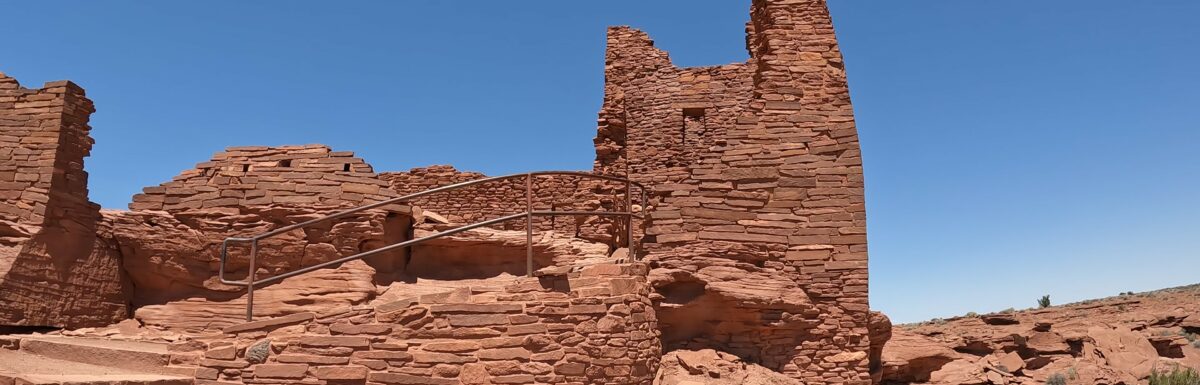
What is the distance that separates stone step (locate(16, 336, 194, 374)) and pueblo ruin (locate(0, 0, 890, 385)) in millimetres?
18

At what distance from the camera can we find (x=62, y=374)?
706 cm

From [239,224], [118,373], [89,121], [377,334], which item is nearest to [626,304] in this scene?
[377,334]

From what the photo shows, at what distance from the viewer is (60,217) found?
10.4 metres

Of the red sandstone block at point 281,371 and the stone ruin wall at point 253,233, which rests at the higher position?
the stone ruin wall at point 253,233

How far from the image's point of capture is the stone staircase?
22.9ft

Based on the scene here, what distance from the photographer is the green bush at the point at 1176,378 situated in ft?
35.4

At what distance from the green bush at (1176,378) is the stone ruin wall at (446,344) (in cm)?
729

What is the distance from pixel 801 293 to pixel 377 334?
431 cm

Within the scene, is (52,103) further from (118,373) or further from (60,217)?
(118,373)

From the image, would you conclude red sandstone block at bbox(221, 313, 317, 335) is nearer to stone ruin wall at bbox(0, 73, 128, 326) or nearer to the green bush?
stone ruin wall at bbox(0, 73, 128, 326)

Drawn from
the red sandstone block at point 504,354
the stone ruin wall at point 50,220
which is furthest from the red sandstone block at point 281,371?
the stone ruin wall at point 50,220

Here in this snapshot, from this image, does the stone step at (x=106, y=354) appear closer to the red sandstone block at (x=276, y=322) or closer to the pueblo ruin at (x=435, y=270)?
the pueblo ruin at (x=435, y=270)

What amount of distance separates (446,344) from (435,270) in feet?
11.7

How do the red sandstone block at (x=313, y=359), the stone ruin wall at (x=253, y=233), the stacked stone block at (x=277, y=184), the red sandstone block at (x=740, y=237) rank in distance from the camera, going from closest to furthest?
the red sandstone block at (x=313, y=359) < the red sandstone block at (x=740, y=237) < the stone ruin wall at (x=253, y=233) < the stacked stone block at (x=277, y=184)
